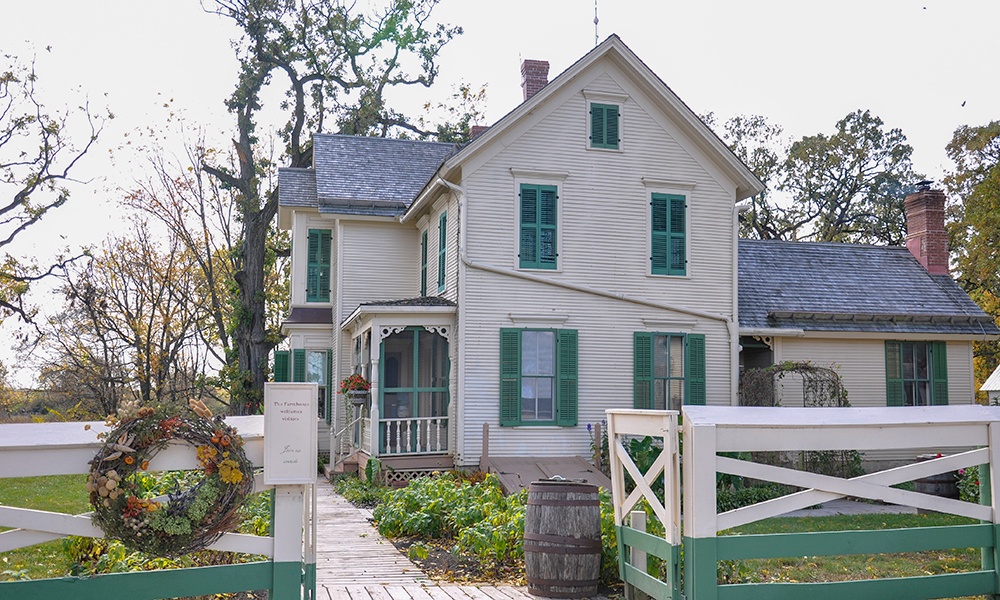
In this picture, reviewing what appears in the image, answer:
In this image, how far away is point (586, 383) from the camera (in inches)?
664

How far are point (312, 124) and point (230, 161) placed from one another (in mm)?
2947

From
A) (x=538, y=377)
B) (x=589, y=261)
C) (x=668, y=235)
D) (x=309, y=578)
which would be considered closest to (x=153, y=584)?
(x=309, y=578)

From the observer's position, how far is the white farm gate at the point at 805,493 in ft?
21.0

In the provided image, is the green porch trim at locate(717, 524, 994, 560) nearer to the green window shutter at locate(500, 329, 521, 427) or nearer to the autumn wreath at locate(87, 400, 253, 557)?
the autumn wreath at locate(87, 400, 253, 557)

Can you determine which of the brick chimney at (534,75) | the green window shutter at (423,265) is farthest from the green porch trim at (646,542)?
the brick chimney at (534,75)

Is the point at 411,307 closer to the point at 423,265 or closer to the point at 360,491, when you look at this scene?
the point at 360,491

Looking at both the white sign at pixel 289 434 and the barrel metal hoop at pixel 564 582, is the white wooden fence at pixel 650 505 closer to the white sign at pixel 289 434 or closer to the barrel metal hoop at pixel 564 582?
the barrel metal hoop at pixel 564 582

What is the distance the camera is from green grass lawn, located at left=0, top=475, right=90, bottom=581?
880 cm

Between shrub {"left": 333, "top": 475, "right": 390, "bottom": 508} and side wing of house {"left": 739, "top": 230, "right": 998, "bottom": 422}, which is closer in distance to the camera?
shrub {"left": 333, "top": 475, "right": 390, "bottom": 508}

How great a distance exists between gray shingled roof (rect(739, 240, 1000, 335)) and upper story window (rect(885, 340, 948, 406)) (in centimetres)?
44

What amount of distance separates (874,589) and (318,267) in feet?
54.8

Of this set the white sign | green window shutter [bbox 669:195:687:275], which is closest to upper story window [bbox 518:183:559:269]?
green window shutter [bbox 669:195:687:275]

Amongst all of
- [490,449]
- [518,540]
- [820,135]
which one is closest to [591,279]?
[490,449]

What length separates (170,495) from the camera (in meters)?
5.80
